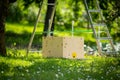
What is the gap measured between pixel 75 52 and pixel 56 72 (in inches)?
154

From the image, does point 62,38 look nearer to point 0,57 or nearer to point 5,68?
point 0,57

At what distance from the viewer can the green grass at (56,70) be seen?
10242mm

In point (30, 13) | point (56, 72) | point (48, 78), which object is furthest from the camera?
point (30, 13)

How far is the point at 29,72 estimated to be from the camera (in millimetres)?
10680

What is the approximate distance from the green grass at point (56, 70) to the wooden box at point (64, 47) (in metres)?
1.47

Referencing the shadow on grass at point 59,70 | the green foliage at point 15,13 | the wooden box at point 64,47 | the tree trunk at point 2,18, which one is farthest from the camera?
the green foliage at point 15,13

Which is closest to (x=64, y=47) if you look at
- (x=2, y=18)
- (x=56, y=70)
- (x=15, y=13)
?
(x=2, y=18)

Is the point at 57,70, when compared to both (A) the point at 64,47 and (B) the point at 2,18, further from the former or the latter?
(A) the point at 64,47

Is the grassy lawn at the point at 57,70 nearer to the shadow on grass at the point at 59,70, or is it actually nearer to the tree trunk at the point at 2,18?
the shadow on grass at the point at 59,70

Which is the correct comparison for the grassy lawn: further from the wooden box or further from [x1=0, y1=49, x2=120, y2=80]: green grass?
the wooden box

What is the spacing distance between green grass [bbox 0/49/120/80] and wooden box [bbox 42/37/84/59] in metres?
1.47

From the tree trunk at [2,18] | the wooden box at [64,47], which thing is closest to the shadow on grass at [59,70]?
the tree trunk at [2,18]

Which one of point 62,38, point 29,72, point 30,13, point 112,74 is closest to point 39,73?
point 29,72

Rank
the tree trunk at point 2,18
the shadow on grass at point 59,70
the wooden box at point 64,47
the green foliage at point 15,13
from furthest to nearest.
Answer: the green foliage at point 15,13
the wooden box at point 64,47
the tree trunk at point 2,18
the shadow on grass at point 59,70
